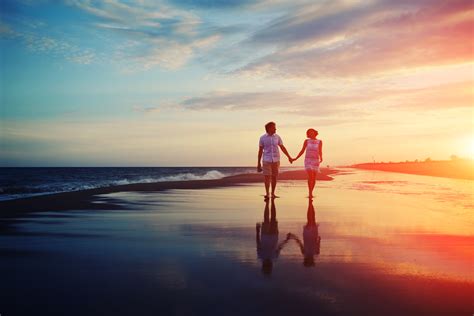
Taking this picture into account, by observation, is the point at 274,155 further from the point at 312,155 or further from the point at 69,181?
the point at 69,181

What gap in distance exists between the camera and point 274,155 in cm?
1469

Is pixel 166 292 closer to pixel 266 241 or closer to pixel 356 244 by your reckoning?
pixel 266 241

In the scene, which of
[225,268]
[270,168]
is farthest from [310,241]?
[270,168]

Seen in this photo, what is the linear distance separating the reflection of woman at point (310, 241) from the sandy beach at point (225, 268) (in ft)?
0.38

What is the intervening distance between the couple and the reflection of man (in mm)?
5287

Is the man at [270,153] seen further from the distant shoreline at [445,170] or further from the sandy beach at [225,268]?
the distant shoreline at [445,170]

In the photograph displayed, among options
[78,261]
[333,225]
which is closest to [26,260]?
[78,261]

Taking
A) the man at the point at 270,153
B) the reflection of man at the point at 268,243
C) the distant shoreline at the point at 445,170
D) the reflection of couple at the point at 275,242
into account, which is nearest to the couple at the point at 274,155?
the man at the point at 270,153

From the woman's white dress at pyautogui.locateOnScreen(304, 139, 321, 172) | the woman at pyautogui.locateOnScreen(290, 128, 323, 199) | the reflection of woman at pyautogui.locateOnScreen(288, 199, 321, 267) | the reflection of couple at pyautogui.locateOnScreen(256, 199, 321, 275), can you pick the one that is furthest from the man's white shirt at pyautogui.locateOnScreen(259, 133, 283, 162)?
the reflection of woman at pyautogui.locateOnScreen(288, 199, 321, 267)

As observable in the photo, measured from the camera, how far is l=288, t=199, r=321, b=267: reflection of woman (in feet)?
17.4

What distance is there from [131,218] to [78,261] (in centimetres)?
405

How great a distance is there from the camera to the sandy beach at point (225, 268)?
3.58 metres

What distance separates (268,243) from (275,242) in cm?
14

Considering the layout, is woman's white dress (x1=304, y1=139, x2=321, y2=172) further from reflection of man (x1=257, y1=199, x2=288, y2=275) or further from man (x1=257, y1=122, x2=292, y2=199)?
reflection of man (x1=257, y1=199, x2=288, y2=275)
